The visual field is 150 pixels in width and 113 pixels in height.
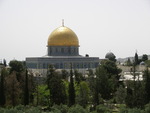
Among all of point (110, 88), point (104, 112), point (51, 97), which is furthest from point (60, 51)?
point (104, 112)

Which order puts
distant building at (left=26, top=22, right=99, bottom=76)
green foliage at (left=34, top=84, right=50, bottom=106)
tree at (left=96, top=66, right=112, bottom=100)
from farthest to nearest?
1. distant building at (left=26, top=22, right=99, bottom=76)
2. tree at (left=96, top=66, right=112, bottom=100)
3. green foliage at (left=34, top=84, right=50, bottom=106)

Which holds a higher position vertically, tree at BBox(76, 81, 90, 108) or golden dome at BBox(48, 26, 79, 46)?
golden dome at BBox(48, 26, 79, 46)

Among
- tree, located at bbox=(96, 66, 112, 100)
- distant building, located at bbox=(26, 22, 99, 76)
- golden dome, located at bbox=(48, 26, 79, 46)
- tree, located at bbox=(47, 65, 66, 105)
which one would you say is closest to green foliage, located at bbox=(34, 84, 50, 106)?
tree, located at bbox=(47, 65, 66, 105)

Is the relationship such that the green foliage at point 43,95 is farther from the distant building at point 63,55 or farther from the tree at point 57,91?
the distant building at point 63,55

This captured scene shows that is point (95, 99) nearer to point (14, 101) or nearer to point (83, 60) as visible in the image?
point (14, 101)

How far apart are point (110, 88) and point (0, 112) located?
666 inches

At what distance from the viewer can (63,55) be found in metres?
65.9

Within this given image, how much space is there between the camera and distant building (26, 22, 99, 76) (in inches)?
2525

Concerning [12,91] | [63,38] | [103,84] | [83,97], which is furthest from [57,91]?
[63,38]

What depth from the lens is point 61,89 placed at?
34875 mm

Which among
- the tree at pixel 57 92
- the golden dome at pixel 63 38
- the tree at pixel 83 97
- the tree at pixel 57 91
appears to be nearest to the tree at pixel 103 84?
the tree at pixel 83 97

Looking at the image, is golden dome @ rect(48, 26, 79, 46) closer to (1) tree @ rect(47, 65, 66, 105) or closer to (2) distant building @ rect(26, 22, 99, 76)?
(2) distant building @ rect(26, 22, 99, 76)

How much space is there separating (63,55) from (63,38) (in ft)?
9.60

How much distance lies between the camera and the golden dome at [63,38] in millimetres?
65688
